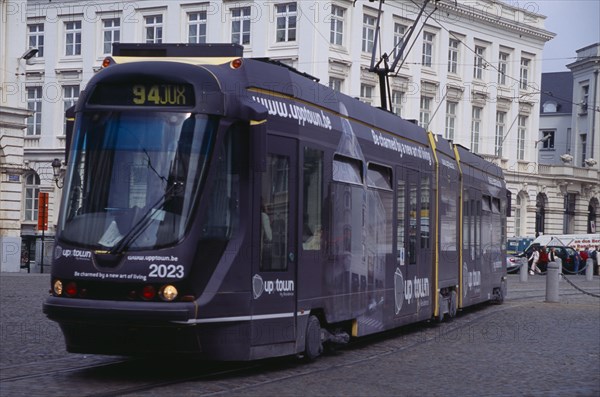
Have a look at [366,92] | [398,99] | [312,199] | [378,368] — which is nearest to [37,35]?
[366,92]

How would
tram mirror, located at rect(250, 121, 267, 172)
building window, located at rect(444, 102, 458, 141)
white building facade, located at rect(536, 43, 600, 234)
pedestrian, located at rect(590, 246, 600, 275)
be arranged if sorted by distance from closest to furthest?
1. tram mirror, located at rect(250, 121, 267, 172)
2. building window, located at rect(444, 102, 458, 141)
3. pedestrian, located at rect(590, 246, 600, 275)
4. white building facade, located at rect(536, 43, 600, 234)

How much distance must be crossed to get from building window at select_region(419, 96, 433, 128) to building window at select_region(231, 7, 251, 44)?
11.7 m

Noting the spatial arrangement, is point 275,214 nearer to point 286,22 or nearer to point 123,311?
point 123,311

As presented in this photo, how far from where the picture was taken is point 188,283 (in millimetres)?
10031

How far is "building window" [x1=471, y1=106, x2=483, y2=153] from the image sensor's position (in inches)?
2564

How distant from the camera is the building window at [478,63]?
213ft

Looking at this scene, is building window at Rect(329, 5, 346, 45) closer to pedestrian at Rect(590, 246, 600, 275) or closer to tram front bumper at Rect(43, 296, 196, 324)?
pedestrian at Rect(590, 246, 600, 275)

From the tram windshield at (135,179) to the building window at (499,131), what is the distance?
58.5 metres

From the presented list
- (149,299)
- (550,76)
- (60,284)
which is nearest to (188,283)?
(149,299)

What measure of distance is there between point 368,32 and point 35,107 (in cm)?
1697

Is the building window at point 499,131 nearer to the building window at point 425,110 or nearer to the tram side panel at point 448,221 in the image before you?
the building window at point 425,110

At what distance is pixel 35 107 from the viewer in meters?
55.7

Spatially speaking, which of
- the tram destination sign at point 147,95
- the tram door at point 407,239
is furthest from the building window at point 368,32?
the tram destination sign at point 147,95

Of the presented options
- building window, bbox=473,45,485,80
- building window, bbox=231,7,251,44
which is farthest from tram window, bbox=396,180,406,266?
building window, bbox=473,45,485,80
